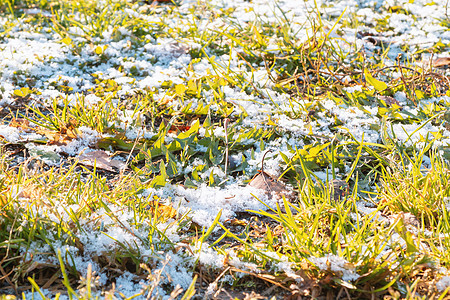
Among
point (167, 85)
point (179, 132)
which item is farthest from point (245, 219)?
point (167, 85)

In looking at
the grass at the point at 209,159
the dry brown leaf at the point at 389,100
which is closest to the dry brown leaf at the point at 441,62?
the grass at the point at 209,159

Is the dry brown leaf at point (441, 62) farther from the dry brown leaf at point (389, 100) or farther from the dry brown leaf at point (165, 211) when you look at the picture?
the dry brown leaf at point (165, 211)

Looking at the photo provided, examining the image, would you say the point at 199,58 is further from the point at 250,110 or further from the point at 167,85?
the point at 250,110

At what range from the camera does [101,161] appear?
2113 millimetres

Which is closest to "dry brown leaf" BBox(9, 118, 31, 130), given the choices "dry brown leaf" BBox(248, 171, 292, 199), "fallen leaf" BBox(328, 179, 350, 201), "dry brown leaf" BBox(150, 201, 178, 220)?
"dry brown leaf" BBox(150, 201, 178, 220)

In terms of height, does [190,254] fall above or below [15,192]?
below

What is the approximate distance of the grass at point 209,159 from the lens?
1.41 m

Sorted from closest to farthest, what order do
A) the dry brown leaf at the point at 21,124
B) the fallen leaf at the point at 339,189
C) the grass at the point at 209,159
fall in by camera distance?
the grass at the point at 209,159 < the fallen leaf at the point at 339,189 < the dry brown leaf at the point at 21,124

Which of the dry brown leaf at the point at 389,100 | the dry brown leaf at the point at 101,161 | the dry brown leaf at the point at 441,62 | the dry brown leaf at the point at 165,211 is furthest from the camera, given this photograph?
the dry brown leaf at the point at 441,62

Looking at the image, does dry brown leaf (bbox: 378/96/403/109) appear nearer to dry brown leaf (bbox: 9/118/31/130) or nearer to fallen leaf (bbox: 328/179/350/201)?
fallen leaf (bbox: 328/179/350/201)

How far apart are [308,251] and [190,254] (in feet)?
1.40

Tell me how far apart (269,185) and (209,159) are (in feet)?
1.26

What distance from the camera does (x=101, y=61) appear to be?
10.3ft

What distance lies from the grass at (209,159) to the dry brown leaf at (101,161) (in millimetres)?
11
